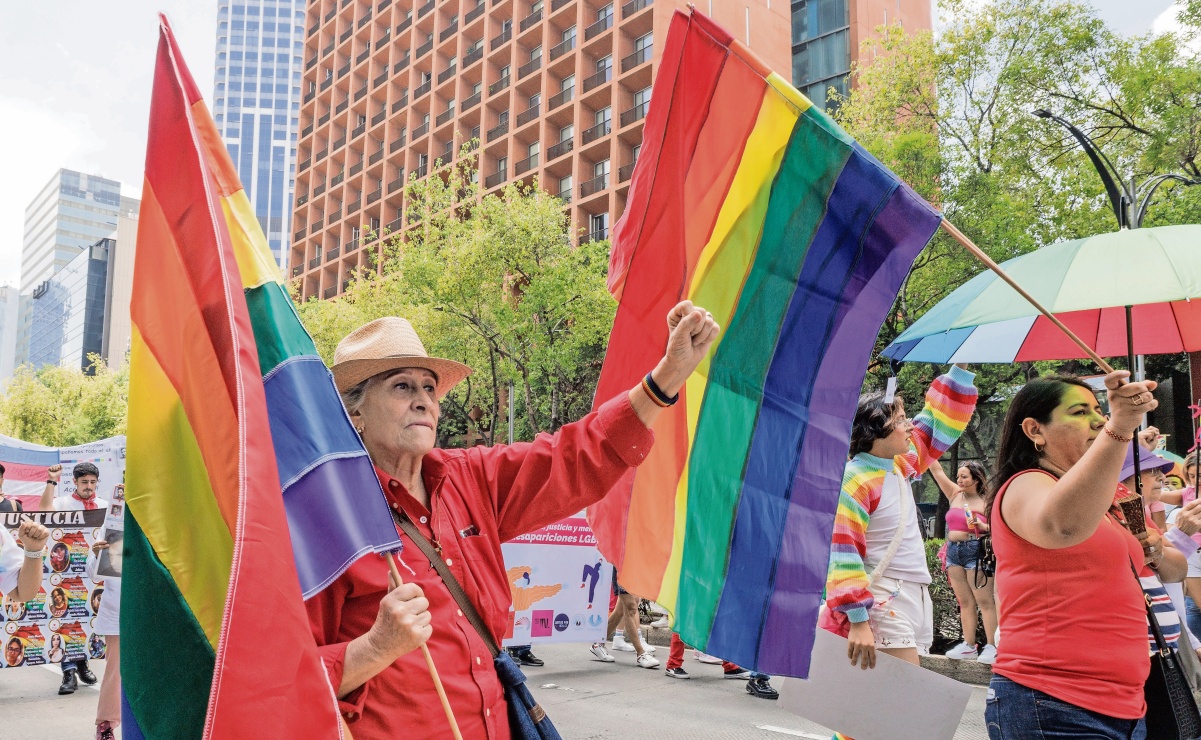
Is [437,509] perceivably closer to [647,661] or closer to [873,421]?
[873,421]

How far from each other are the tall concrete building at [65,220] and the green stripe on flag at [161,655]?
179 m

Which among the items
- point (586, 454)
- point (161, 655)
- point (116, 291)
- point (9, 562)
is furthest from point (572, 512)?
point (116, 291)

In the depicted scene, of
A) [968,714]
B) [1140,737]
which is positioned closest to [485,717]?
[1140,737]

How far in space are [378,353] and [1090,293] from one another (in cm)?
233

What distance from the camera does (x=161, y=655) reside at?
1908mm

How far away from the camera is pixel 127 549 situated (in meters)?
2.02

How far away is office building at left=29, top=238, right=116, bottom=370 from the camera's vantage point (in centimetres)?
11275

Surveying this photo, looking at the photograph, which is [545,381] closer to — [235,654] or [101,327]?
[235,654]

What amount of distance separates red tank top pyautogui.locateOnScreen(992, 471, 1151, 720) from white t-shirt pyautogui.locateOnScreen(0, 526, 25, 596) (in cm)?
500

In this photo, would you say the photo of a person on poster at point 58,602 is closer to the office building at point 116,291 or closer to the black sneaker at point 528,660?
the black sneaker at point 528,660

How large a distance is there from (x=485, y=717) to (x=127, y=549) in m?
0.92

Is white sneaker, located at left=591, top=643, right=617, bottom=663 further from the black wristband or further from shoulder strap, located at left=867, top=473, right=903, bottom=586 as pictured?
the black wristband

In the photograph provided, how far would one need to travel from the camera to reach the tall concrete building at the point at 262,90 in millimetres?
185125

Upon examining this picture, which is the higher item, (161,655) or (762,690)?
(161,655)
